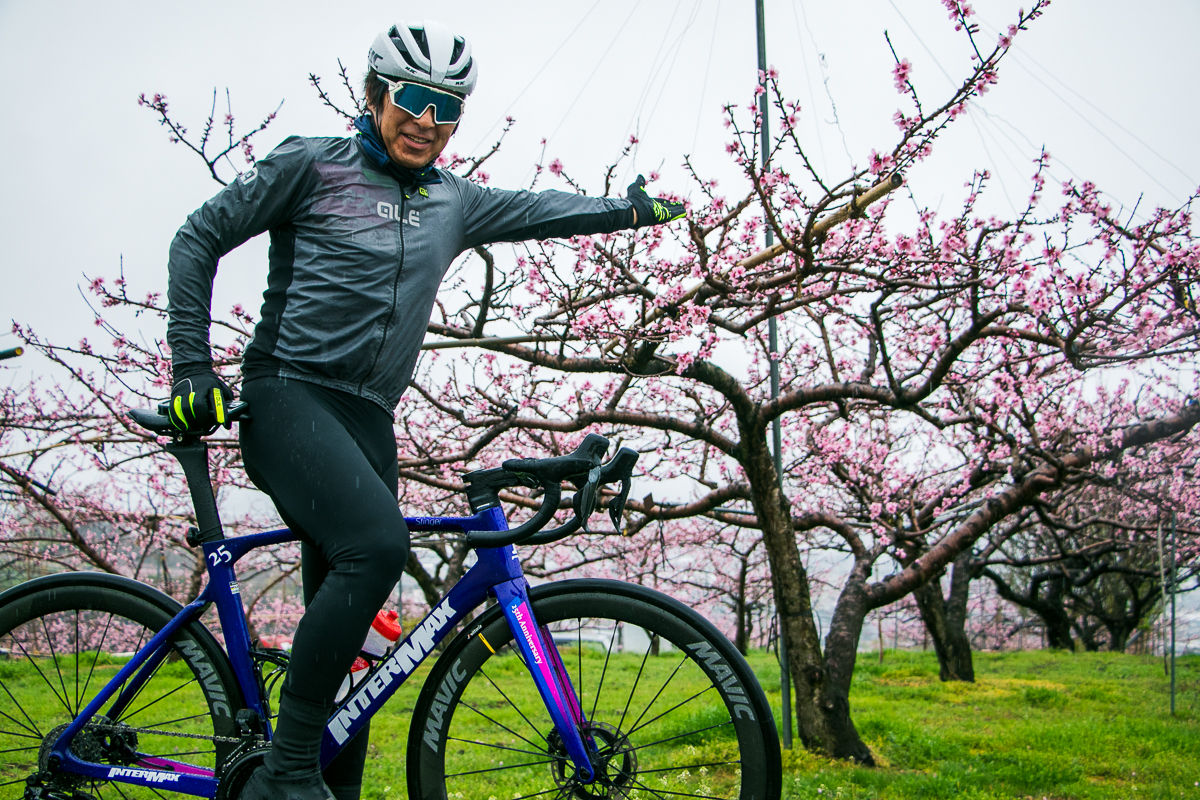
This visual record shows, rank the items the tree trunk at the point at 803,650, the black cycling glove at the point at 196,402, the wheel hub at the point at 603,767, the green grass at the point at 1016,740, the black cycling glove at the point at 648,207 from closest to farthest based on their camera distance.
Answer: the black cycling glove at the point at 196,402 → the wheel hub at the point at 603,767 → the black cycling glove at the point at 648,207 → the green grass at the point at 1016,740 → the tree trunk at the point at 803,650

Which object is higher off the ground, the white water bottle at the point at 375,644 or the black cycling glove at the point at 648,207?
the black cycling glove at the point at 648,207

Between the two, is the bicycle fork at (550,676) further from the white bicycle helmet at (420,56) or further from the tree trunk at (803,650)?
the tree trunk at (803,650)

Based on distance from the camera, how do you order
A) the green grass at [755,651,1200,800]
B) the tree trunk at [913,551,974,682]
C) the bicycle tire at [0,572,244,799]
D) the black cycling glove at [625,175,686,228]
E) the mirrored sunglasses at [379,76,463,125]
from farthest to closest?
the tree trunk at [913,551,974,682] → the green grass at [755,651,1200,800] → the black cycling glove at [625,175,686,228] → the bicycle tire at [0,572,244,799] → the mirrored sunglasses at [379,76,463,125]

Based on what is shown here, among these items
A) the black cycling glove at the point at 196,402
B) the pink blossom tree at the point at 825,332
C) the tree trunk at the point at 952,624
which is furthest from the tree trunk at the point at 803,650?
the tree trunk at the point at 952,624

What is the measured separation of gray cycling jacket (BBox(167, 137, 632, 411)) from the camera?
192 centimetres

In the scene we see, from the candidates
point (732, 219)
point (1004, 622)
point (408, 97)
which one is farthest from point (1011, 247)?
point (1004, 622)

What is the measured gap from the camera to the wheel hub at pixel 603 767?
6.25 feet

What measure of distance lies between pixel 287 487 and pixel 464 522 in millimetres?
421

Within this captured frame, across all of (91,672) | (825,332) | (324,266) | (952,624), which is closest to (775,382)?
(825,332)

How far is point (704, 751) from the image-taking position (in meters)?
5.14

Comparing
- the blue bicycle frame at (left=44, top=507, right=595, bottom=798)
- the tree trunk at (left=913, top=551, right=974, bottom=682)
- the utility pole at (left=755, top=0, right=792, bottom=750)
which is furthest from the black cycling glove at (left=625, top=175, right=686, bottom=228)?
the tree trunk at (left=913, top=551, right=974, bottom=682)

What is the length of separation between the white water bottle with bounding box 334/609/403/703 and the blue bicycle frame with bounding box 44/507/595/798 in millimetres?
45

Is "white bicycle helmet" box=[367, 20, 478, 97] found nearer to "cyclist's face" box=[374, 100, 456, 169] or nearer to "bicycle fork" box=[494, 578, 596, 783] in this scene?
"cyclist's face" box=[374, 100, 456, 169]

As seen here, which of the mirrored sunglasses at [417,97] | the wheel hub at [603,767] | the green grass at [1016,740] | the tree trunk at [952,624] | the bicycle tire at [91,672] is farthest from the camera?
the tree trunk at [952,624]
